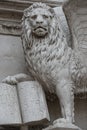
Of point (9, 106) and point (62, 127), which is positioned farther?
point (9, 106)

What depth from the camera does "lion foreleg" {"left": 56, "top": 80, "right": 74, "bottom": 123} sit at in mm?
4765

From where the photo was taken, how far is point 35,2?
5.37m

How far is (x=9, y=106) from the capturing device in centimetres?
475

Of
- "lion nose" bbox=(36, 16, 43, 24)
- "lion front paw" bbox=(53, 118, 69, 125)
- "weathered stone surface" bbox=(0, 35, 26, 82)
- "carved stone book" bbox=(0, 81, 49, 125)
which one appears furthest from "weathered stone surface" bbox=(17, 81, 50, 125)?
"lion nose" bbox=(36, 16, 43, 24)

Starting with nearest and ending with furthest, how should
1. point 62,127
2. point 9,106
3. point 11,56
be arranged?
point 62,127
point 9,106
point 11,56

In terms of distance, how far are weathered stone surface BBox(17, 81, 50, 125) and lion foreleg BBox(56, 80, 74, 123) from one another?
0.14 metres

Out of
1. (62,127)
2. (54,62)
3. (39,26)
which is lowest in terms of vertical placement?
(62,127)

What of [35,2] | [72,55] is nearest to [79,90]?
[72,55]

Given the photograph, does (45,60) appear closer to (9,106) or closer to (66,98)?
(66,98)

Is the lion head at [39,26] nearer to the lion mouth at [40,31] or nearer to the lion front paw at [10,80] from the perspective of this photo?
the lion mouth at [40,31]

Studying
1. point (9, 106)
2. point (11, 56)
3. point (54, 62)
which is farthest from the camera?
point (11, 56)

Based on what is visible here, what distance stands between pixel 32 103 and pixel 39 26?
66cm

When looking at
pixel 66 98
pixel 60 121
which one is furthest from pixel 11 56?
pixel 60 121

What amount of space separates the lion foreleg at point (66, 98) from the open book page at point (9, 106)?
0.36 m
